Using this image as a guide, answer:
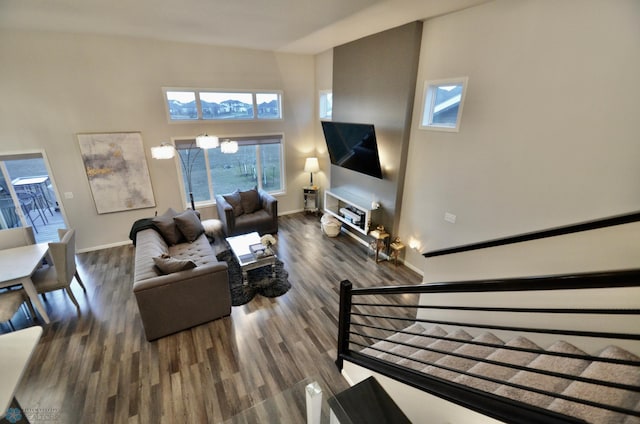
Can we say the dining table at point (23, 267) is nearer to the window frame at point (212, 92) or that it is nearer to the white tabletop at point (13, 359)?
the white tabletop at point (13, 359)

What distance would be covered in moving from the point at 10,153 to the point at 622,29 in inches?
302

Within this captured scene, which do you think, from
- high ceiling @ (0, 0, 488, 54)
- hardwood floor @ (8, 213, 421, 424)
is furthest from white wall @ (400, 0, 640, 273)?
hardwood floor @ (8, 213, 421, 424)

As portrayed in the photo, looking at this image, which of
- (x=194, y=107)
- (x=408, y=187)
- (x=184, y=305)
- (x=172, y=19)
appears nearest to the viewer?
(x=184, y=305)

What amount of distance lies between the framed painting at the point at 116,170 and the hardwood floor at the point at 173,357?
1428 mm

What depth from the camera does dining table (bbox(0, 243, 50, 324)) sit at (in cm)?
312

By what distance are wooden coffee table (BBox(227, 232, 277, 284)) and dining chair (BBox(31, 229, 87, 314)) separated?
2059mm

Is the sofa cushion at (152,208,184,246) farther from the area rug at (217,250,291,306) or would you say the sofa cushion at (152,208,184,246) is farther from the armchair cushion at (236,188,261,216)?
the armchair cushion at (236,188,261,216)

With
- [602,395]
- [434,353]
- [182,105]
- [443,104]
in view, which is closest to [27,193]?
[182,105]

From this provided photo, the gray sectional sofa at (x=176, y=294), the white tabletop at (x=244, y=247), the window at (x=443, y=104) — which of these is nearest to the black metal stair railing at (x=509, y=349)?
the gray sectional sofa at (x=176, y=294)

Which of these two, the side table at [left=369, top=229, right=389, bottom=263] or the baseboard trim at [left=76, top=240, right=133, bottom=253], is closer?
the side table at [left=369, top=229, right=389, bottom=263]

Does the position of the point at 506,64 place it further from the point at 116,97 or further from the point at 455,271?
the point at 116,97

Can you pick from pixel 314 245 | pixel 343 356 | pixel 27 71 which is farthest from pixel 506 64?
pixel 27 71

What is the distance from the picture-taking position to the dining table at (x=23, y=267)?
312cm

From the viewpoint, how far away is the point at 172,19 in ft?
12.0
